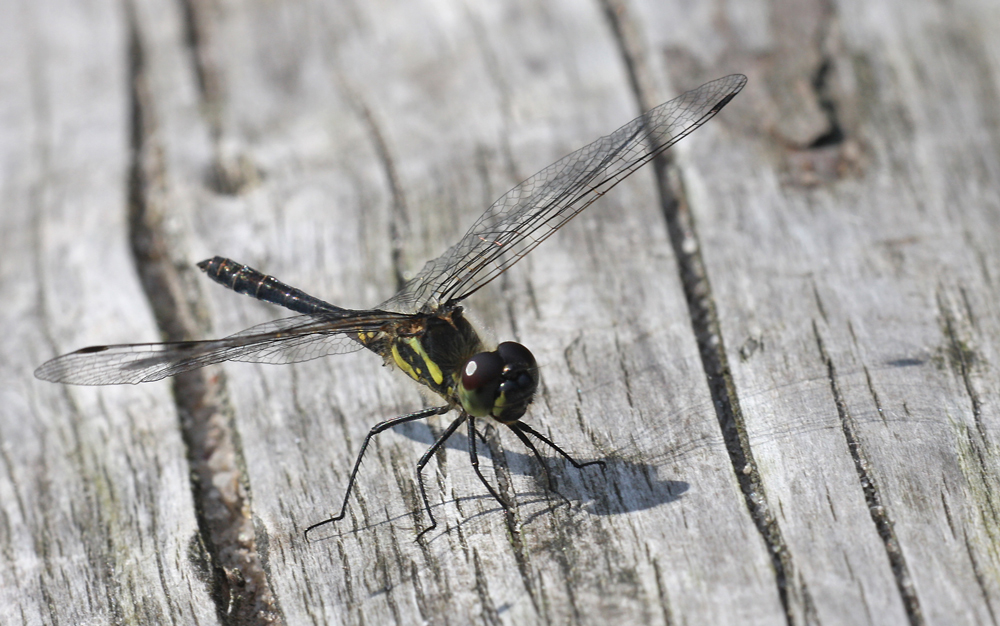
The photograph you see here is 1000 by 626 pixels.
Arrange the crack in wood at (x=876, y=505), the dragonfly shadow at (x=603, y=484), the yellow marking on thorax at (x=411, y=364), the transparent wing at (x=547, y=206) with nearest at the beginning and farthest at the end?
the crack in wood at (x=876, y=505)
the dragonfly shadow at (x=603, y=484)
the yellow marking on thorax at (x=411, y=364)
the transparent wing at (x=547, y=206)

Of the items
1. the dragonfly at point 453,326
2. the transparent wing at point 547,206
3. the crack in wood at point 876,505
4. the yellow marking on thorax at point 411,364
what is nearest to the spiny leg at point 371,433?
the dragonfly at point 453,326

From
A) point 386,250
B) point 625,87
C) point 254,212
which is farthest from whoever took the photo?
point 625,87

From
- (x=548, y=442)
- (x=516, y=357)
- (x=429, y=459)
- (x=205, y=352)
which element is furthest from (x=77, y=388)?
(x=548, y=442)

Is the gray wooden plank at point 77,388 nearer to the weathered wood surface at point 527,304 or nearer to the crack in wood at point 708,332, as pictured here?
the weathered wood surface at point 527,304

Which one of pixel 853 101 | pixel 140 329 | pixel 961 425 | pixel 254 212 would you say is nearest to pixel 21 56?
pixel 254 212

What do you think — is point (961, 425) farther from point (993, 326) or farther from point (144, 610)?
point (144, 610)

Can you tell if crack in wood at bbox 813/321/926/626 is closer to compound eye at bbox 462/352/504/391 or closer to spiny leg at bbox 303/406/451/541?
compound eye at bbox 462/352/504/391
